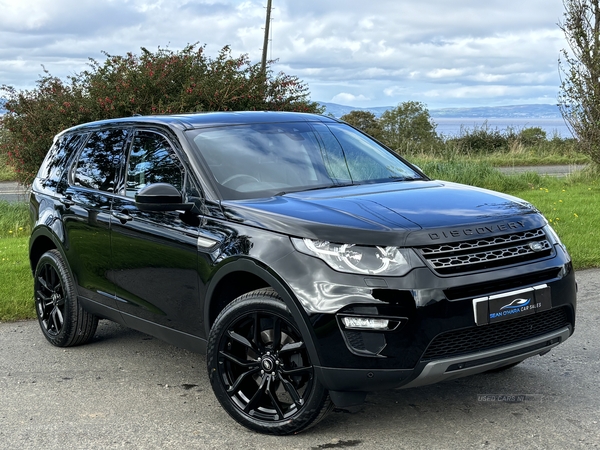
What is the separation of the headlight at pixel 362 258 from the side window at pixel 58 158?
3112mm

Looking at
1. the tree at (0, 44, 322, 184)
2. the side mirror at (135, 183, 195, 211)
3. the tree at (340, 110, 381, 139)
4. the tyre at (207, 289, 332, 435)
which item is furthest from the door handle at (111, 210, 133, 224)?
the tree at (340, 110, 381, 139)

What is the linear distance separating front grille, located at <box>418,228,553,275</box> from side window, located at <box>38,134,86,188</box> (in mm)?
3520

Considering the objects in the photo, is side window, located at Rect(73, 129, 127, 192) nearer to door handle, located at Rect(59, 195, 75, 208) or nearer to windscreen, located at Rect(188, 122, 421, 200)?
door handle, located at Rect(59, 195, 75, 208)

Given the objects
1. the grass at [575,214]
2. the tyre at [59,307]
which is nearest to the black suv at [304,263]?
the tyre at [59,307]

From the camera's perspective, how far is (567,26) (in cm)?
Result: 1848

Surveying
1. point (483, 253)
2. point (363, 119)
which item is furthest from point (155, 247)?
point (363, 119)

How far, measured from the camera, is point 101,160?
5.85 metres

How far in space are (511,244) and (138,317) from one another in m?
2.51

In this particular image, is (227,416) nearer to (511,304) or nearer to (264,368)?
(264,368)

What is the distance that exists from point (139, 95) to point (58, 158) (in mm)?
8803

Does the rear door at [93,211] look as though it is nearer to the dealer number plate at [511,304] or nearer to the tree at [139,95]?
the dealer number plate at [511,304]

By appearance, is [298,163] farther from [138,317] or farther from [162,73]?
[162,73]

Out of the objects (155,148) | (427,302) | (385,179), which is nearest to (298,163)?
(385,179)

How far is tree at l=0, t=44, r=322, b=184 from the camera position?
15.0 metres
